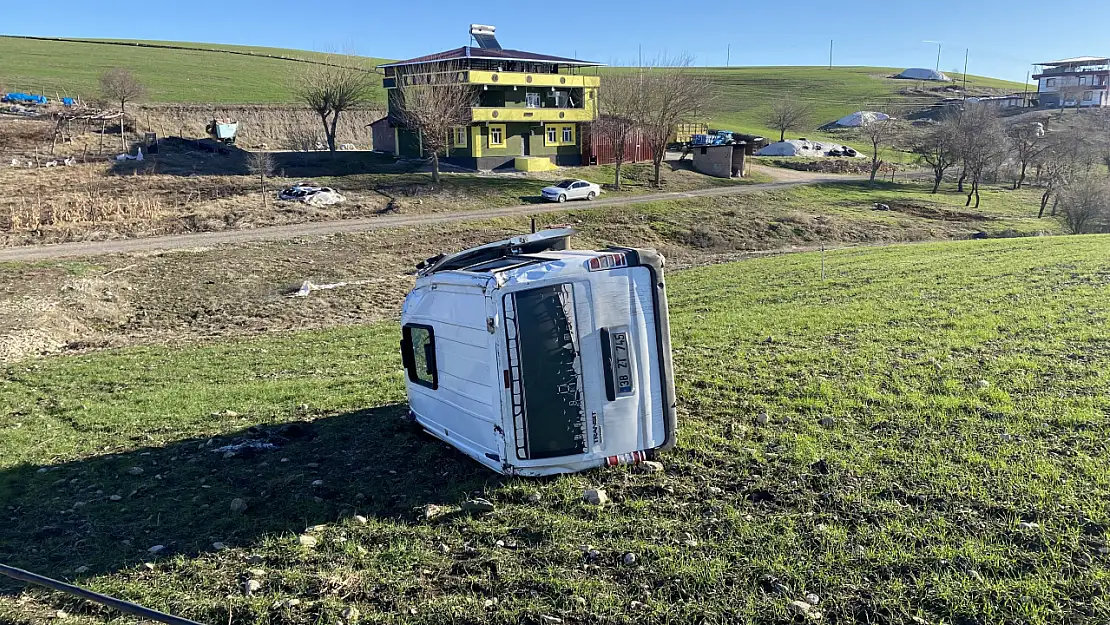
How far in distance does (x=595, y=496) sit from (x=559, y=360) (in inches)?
50.4

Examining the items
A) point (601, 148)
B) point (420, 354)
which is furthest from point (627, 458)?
point (601, 148)

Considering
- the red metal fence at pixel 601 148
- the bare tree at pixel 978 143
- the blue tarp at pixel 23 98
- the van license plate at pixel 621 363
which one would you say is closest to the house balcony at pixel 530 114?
the red metal fence at pixel 601 148

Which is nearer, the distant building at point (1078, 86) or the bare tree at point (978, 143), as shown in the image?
the bare tree at point (978, 143)

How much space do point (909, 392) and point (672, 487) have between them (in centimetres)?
392

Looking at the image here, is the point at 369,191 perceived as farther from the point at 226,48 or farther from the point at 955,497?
the point at 226,48

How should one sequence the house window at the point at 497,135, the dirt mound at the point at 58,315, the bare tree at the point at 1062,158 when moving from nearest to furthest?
the dirt mound at the point at 58,315 → the bare tree at the point at 1062,158 → the house window at the point at 497,135

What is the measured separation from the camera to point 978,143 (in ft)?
177

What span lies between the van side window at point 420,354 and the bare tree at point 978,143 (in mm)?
51980

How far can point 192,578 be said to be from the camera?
5602 mm

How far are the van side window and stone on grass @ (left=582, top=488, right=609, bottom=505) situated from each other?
2.19 meters

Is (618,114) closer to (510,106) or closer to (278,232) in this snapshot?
(510,106)

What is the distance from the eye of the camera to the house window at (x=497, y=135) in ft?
169

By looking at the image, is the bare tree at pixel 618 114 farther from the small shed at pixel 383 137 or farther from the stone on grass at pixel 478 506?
the stone on grass at pixel 478 506

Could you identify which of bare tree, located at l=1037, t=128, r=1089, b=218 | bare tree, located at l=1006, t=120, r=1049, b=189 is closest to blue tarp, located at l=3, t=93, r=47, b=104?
bare tree, located at l=1037, t=128, r=1089, b=218
